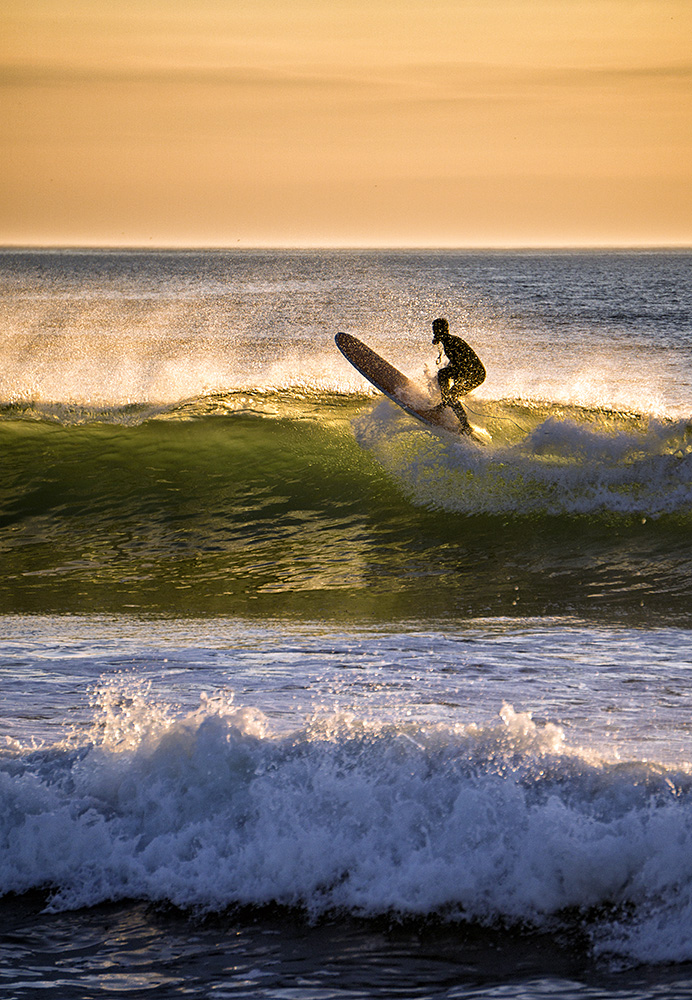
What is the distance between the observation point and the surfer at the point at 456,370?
11.0 metres

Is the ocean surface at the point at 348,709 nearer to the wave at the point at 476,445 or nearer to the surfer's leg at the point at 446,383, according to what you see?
the wave at the point at 476,445

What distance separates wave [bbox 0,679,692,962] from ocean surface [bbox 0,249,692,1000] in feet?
0.03

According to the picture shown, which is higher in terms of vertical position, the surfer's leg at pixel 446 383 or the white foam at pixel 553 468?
the surfer's leg at pixel 446 383

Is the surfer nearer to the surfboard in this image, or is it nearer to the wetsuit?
the wetsuit

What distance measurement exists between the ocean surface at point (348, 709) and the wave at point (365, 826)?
0.03 ft

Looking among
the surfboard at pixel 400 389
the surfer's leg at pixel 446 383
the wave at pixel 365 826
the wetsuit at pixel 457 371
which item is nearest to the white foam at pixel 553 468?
the surfboard at pixel 400 389

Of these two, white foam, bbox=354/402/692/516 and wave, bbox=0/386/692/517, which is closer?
white foam, bbox=354/402/692/516

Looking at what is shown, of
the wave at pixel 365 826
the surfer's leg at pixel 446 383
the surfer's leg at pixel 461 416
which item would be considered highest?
the surfer's leg at pixel 446 383

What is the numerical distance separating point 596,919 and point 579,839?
27 cm

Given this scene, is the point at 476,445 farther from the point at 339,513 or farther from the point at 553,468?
the point at 339,513

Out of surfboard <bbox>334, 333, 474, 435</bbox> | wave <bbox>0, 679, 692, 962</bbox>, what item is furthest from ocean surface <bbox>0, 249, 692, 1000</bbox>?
surfboard <bbox>334, 333, 474, 435</bbox>

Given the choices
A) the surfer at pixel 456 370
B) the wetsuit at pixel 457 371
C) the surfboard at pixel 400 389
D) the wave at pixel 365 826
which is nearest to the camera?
the wave at pixel 365 826

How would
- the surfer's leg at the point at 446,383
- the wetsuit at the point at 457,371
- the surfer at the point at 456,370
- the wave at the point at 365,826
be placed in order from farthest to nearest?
the surfer's leg at the point at 446,383 < the wetsuit at the point at 457,371 < the surfer at the point at 456,370 < the wave at the point at 365,826

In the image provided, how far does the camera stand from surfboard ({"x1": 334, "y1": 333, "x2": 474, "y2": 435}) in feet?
40.4
